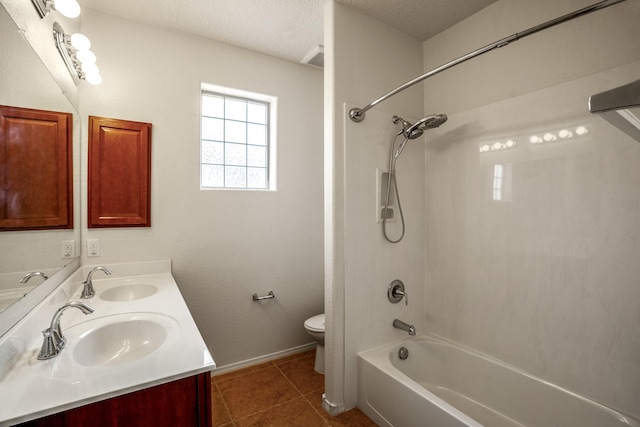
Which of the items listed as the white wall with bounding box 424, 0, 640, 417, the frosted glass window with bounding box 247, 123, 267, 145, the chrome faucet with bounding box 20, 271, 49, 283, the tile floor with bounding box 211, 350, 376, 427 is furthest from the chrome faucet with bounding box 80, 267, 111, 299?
the white wall with bounding box 424, 0, 640, 417

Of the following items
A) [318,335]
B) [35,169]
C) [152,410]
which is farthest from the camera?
[318,335]

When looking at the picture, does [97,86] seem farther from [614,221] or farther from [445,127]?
[614,221]

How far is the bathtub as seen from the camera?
4.65 ft

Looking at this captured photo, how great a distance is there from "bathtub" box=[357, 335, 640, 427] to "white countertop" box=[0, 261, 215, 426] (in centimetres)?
112

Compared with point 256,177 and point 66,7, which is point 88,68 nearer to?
point 66,7

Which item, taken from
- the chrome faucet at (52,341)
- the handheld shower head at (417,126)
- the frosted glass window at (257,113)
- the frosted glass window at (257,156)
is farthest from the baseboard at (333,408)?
the frosted glass window at (257,113)

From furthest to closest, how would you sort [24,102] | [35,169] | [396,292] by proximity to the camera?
[396,292], [35,169], [24,102]

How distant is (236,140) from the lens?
254cm

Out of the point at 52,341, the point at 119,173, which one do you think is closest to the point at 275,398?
the point at 52,341

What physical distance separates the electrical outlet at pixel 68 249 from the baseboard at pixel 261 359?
1.34 meters

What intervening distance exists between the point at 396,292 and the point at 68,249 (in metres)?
2.04

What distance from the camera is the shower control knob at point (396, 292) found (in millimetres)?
2043

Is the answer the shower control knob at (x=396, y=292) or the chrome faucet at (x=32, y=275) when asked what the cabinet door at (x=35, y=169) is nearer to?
the chrome faucet at (x=32, y=275)

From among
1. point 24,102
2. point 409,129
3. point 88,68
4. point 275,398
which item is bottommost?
point 275,398
